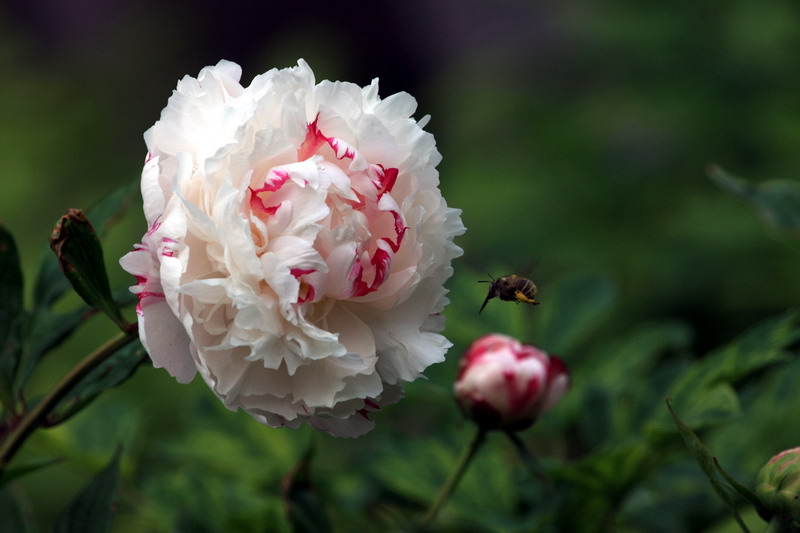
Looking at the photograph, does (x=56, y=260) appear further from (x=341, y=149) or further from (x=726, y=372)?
(x=726, y=372)

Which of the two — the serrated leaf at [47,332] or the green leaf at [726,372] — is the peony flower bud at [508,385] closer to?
the green leaf at [726,372]

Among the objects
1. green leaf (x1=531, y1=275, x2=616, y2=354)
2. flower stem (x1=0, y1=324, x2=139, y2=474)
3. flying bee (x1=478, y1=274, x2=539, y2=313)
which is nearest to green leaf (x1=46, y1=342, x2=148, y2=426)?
flower stem (x1=0, y1=324, x2=139, y2=474)

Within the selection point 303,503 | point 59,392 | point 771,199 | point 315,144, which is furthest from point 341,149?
point 771,199

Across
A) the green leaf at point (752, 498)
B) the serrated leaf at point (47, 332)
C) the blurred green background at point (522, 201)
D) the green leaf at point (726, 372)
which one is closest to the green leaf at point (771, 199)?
the green leaf at point (726, 372)

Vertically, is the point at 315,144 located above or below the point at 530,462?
above

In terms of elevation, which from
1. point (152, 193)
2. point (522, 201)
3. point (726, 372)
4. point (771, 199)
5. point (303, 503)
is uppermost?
point (152, 193)

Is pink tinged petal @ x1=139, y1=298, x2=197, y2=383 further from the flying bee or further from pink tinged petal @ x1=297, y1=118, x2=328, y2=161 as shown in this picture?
the flying bee
